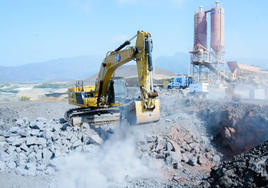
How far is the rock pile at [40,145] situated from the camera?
21.3ft

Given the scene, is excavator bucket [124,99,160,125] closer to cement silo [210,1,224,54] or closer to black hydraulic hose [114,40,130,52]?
black hydraulic hose [114,40,130,52]

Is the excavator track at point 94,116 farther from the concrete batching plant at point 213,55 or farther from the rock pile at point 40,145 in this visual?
the concrete batching plant at point 213,55

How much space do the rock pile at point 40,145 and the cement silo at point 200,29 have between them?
1185 inches

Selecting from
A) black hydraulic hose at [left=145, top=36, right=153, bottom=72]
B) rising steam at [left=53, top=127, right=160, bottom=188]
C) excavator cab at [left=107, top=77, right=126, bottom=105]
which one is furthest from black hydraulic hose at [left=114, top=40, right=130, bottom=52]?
rising steam at [left=53, top=127, right=160, bottom=188]

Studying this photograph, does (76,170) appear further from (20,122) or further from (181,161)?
(20,122)

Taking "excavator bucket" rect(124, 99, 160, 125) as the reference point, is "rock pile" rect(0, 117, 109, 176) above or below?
below

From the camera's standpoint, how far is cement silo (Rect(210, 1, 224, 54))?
3262 centimetres

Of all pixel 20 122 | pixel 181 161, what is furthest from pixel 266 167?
pixel 20 122

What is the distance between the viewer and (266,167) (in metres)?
3.93

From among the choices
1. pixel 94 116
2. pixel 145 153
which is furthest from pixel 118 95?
pixel 145 153

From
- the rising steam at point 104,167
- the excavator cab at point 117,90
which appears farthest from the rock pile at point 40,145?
the excavator cab at point 117,90

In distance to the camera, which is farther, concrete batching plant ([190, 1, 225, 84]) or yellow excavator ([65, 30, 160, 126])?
concrete batching plant ([190, 1, 225, 84])

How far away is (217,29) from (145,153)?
29.9m

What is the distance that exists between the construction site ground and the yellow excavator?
81 cm
